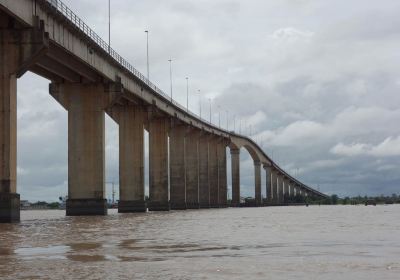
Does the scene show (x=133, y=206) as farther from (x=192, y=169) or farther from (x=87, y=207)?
(x=192, y=169)

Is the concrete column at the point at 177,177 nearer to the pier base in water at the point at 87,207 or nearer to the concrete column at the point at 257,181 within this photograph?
the pier base in water at the point at 87,207

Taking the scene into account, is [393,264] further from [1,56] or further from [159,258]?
[1,56]

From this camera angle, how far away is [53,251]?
2000cm

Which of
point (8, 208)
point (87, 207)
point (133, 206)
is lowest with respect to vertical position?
point (133, 206)

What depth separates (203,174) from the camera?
131625mm

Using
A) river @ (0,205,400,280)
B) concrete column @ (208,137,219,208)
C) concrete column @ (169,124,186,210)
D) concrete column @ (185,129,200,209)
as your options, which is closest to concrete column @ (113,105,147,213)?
concrete column @ (169,124,186,210)

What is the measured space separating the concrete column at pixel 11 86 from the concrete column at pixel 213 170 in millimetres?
93808

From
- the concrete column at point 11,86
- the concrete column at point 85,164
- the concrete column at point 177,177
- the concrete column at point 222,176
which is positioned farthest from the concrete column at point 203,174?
the concrete column at point 11,86

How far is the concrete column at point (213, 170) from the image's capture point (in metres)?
139

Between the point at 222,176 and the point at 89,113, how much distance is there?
8330 cm

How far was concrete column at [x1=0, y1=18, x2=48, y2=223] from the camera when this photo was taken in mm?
42344

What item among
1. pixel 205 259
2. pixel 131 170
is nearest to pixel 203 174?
pixel 131 170

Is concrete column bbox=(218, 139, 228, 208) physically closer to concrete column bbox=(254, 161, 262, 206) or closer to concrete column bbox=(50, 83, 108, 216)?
concrete column bbox=(254, 161, 262, 206)

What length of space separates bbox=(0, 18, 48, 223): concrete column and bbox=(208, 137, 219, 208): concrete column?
9381cm
